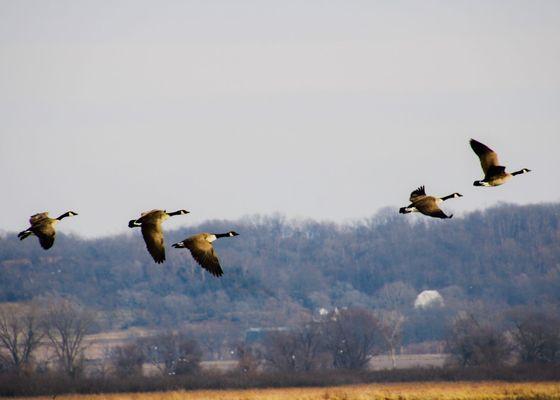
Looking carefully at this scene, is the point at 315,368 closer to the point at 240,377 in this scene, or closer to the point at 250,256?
the point at 240,377

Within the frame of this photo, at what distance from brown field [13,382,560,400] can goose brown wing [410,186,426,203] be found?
2546 centimetres

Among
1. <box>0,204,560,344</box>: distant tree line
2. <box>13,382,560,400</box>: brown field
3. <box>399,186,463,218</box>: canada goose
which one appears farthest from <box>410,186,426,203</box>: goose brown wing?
<box>0,204,560,344</box>: distant tree line

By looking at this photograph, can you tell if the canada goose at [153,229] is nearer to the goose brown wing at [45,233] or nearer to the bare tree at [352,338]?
the goose brown wing at [45,233]

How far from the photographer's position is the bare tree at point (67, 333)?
324 ft

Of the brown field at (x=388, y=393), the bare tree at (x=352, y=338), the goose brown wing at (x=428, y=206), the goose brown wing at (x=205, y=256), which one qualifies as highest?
the bare tree at (x=352, y=338)

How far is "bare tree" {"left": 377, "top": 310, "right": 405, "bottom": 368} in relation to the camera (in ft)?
412

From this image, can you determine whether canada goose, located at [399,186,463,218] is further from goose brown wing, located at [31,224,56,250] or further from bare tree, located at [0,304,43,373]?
bare tree, located at [0,304,43,373]

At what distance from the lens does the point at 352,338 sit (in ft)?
365

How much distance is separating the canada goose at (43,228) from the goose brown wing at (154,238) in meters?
2.49

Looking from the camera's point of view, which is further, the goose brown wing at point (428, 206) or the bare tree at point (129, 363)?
the bare tree at point (129, 363)

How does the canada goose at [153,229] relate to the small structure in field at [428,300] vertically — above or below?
below

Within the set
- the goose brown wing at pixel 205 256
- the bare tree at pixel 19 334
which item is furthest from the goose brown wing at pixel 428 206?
the bare tree at pixel 19 334

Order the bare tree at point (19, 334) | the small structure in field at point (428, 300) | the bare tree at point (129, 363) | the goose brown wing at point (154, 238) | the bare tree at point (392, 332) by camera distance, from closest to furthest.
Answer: the goose brown wing at point (154, 238), the bare tree at point (129, 363), the bare tree at point (19, 334), the bare tree at point (392, 332), the small structure in field at point (428, 300)

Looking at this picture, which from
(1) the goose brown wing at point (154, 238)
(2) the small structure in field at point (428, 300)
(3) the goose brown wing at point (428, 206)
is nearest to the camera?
(3) the goose brown wing at point (428, 206)
